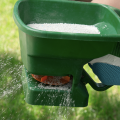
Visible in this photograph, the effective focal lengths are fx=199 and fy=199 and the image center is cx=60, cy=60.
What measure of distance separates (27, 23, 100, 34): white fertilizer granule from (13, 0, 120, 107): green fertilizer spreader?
6 cm

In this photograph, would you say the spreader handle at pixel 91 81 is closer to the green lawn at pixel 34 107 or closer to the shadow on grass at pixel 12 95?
the green lawn at pixel 34 107

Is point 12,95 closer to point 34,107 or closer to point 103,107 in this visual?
point 34,107

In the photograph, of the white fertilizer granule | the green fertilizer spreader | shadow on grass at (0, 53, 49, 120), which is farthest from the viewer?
shadow on grass at (0, 53, 49, 120)

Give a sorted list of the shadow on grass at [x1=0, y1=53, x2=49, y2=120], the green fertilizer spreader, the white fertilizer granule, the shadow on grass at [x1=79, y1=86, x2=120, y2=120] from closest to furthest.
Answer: the green fertilizer spreader → the white fertilizer granule → the shadow on grass at [x1=0, y1=53, x2=49, y2=120] → the shadow on grass at [x1=79, y1=86, x2=120, y2=120]

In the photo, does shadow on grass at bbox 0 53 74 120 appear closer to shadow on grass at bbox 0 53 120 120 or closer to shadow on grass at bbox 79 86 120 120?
shadow on grass at bbox 0 53 120 120

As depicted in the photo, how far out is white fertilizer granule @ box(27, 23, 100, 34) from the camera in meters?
1.50

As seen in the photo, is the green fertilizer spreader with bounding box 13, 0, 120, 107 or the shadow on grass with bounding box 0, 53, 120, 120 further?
the shadow on grass with bounding box 0, 53, 120, 120

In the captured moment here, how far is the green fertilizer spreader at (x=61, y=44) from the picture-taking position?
1083 mm

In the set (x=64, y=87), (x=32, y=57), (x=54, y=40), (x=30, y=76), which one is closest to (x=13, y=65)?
(x=30, y=76)

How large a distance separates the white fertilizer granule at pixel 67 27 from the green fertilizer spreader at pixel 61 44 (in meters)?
0.06

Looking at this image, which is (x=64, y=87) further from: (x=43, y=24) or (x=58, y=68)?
(x=43, y=24)

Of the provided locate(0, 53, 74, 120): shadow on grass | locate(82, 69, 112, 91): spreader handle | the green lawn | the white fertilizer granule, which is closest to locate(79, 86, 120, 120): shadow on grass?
the green lawn

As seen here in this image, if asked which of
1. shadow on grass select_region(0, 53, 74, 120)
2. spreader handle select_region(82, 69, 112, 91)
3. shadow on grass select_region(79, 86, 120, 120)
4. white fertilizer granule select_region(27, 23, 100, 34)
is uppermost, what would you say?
white fertilizer granule select_region(27, 23, 100, 34)

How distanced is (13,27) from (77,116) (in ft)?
6.34
